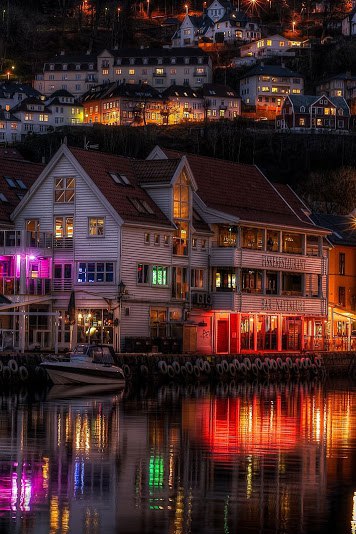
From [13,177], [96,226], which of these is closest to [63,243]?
[96,226]

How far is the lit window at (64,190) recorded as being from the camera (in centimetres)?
8456

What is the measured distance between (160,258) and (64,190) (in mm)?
7161

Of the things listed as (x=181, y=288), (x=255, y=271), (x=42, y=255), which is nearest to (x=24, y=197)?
(x=42, y=255)

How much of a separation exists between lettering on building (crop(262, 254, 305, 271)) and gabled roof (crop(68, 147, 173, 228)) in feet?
31.9

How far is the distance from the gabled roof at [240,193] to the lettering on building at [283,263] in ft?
7.53

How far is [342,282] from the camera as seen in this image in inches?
4336

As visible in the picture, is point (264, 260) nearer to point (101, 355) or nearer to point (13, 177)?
point (13, 177)

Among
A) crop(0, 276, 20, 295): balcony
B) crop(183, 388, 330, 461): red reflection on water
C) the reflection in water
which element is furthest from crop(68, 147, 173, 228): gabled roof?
the reflection in water

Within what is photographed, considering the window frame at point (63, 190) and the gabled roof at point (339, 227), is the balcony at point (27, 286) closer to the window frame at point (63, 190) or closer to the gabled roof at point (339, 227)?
the window frame at point (63, 190)

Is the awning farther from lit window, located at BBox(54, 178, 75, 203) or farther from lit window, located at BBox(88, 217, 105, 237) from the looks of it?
lit window, located at BBox(54, 178, 75, 203)

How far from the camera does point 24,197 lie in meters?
85.9

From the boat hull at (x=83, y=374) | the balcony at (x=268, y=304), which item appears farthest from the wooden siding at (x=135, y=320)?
the boat hull at (x=83, y=374)

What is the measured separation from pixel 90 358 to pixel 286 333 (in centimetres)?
3034

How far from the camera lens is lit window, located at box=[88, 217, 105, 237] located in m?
83.1
